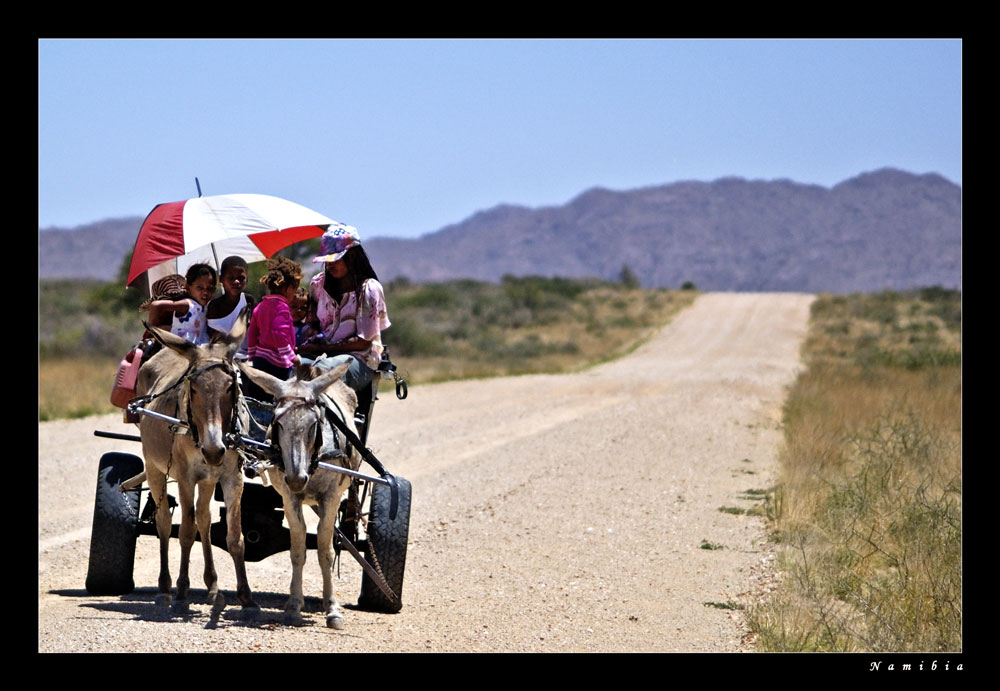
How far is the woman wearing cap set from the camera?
27.3 ft

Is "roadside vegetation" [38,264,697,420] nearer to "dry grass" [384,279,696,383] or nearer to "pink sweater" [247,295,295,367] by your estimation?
"dry grass" [384,279,696,383]

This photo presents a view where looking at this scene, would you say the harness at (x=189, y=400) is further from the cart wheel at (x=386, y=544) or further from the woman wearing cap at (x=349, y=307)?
the cart wheel at (x=386, y=544)

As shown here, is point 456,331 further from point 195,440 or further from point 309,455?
point 309,455

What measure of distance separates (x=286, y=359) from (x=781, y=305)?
2511 inches

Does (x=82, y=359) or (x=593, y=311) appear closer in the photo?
(x=82, y=359)

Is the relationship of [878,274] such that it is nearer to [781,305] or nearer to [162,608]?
[781,305]

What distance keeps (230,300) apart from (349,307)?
0.82 m

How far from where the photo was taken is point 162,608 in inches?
320

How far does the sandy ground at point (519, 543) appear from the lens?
772 cm

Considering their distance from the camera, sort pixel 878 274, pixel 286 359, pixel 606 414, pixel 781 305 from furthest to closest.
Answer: pixel 878 274, pixel 781 305, pixel 606 414, pixel 286 359

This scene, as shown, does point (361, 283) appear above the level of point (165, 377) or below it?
A: above

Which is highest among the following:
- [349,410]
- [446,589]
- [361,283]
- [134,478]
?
[361,283]

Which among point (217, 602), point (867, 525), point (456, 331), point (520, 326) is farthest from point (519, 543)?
point (520, 326)
